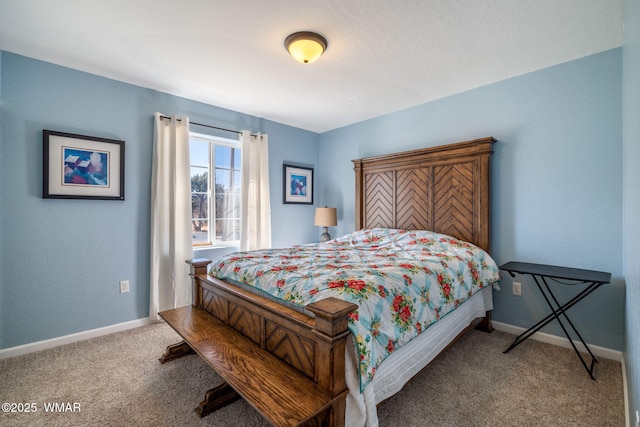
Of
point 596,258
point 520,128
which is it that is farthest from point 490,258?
point 520,128

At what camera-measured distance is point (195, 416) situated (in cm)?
164

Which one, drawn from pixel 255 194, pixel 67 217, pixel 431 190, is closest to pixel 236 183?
pixel 255 194

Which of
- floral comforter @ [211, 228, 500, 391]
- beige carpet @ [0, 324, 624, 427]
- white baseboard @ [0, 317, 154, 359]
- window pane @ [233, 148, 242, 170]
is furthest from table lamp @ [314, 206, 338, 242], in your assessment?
white baseboard @ [0, 317, 154, 359]

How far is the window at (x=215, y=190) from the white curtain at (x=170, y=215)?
214 mm

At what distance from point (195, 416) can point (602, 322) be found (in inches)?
121

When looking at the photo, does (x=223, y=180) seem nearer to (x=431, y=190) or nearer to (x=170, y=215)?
(x=170, y=215)

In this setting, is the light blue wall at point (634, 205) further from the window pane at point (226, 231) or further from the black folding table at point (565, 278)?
the window pane at point (226, 231)

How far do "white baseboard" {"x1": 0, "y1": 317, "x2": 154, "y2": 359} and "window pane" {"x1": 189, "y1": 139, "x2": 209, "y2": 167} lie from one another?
181 cm

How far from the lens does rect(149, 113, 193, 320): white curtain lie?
300 cm

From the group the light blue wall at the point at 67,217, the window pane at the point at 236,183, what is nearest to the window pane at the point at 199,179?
the window pane at the point at 236,183

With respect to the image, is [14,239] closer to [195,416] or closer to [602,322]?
[195,416]

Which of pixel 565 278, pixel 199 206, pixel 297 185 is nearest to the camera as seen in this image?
pixel 565 278

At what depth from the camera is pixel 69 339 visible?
2.55 m

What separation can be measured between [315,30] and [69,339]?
331 centimetres
